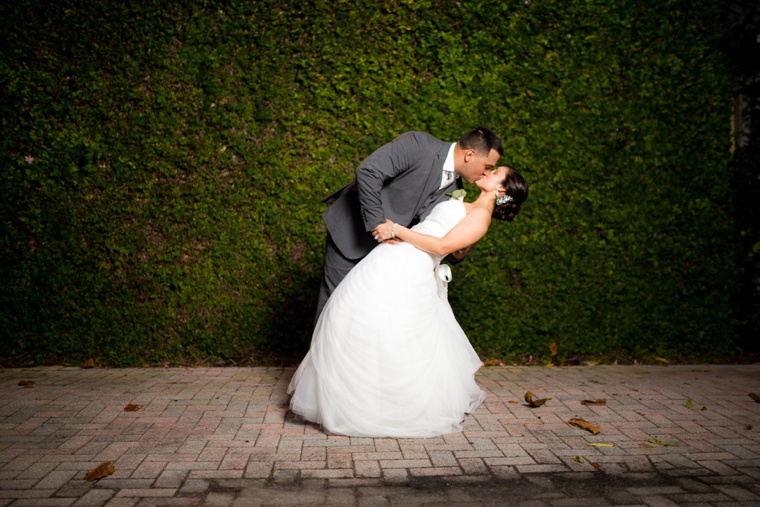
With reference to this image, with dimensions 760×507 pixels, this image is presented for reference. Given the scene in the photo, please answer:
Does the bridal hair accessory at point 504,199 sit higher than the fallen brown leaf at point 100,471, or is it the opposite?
the bridal hair accessory at point 504,199

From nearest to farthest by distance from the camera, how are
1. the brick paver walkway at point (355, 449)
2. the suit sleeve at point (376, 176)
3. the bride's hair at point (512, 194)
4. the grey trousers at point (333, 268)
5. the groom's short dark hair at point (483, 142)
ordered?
the brick paver walkway at point (355, 449), the suit sleeve at point (376, 176), the groom's short dark hair at point (483, 142), the bride's hair at point (512, 194), the grey trousers at point (333, 268)

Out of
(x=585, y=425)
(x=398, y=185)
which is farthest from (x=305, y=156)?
(x=585, y=425)

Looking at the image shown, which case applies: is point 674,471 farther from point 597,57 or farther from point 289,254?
point 597,57

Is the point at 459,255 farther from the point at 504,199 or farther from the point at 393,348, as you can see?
the point at 393,348

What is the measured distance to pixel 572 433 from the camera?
4301 millimetres

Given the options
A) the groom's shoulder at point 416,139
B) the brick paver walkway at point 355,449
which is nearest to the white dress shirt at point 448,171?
the groom's shoulder at point 416,139

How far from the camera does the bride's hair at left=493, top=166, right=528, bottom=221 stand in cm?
459

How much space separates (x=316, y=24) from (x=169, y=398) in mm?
3601

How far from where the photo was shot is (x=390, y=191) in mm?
4660

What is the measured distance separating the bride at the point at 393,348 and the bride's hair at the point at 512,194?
1 cm

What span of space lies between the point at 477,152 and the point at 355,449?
2.19 metres

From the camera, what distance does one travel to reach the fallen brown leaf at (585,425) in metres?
4.30

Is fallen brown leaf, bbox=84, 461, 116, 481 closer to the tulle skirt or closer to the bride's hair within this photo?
the tulle skirt

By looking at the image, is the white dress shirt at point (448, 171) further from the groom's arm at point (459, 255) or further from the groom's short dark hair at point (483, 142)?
the groom's arm at point (459, 255)
